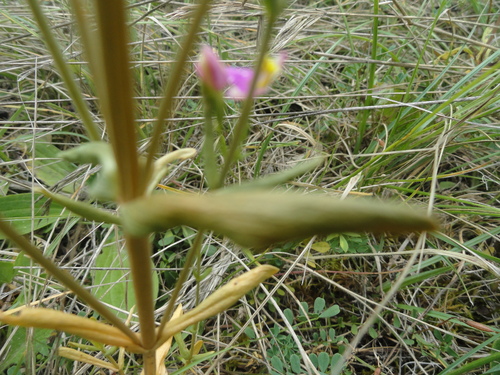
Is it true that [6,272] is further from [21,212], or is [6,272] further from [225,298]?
[225,298]

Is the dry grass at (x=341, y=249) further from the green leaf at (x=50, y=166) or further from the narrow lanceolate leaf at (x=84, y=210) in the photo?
the narrow lanceolate leaf at (x=84, y=210)

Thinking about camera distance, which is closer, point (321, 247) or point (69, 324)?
point (69, 324)

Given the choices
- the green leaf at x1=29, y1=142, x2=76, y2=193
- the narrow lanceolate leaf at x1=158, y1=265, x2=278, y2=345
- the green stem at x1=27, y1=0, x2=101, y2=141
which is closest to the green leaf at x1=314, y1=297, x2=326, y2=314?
the narrow lanceolate leaf at x1=158, y1=265, x2=278, y2=345

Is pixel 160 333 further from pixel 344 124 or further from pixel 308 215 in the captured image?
pixel 344 124

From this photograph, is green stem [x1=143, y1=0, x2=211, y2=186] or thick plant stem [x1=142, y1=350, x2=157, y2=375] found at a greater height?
green stem [x1=143, y1=0, x2=211, y2=186]

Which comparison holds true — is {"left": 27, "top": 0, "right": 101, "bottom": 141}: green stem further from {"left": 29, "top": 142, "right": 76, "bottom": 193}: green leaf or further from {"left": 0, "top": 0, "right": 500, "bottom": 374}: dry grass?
{"left": 29, "top": 142, "right": 76, "bottom": 193}: green leaf

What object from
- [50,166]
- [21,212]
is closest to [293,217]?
[21,212]

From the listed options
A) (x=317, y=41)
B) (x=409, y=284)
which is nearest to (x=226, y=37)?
(x=317, y=41)
